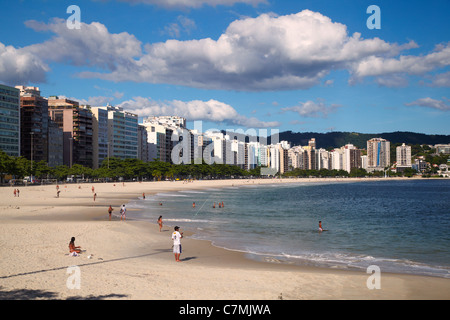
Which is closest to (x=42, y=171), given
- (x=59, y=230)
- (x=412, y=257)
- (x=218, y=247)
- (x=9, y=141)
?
(x=9, y=141)

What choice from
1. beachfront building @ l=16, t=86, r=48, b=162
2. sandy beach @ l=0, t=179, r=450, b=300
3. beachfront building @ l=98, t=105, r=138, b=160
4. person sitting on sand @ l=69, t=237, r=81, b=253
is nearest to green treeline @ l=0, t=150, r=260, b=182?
beachfront building @ l=16, t=86, r=48, b=162

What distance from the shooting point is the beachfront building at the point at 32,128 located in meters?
135

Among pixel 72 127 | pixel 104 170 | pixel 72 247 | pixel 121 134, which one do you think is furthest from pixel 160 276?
pixel 121 134

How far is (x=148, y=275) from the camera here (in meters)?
16.0

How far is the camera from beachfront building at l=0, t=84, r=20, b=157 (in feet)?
392

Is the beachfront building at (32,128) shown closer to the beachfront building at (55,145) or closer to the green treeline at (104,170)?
the beachfront building at (55,145)

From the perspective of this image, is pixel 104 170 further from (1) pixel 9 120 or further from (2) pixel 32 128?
(1) pixel 9 120

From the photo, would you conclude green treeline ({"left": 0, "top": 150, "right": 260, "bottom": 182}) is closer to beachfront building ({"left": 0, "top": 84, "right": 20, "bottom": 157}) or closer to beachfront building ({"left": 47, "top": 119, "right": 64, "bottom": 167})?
beachfront building ({"left": 0, "top": 84, "right": 20, "bottom": 157})

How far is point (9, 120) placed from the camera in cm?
12219

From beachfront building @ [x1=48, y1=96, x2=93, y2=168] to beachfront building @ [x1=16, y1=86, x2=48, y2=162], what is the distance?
15.9m

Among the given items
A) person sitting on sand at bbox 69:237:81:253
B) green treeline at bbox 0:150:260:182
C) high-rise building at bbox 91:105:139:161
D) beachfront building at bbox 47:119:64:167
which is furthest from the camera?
high-rise building at bbox 91:105:139:161

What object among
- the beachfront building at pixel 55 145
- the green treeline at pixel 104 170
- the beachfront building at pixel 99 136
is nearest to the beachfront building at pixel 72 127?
the beachfront building at pixel 99 136

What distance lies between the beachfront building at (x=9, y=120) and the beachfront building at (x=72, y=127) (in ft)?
101

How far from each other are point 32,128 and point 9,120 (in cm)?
1340
